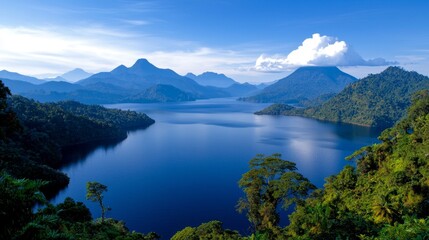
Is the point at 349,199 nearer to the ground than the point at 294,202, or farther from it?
nearer to the ground

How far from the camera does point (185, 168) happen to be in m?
79.2

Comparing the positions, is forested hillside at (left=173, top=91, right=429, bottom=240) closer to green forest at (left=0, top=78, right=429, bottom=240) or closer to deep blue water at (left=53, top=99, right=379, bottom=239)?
green forest at (left=0, top=78, right=429, bottom=240)

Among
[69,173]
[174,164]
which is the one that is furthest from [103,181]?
[174,164]

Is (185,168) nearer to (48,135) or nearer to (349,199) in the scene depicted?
(48,135)

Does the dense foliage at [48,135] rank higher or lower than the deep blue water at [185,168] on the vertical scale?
higher

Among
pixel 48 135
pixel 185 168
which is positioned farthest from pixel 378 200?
pixel 48 135

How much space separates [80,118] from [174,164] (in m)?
55.0

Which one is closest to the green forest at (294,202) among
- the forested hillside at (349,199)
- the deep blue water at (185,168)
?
the forested hillside at (349,199)

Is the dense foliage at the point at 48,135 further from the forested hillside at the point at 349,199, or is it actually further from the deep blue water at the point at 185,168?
the forested hillside at the point at 349,199

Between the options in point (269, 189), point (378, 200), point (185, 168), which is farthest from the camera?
point (185, 168)

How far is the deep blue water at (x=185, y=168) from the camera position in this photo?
52594 mm

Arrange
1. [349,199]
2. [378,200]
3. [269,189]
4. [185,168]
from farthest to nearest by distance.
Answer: [185,168] < [349,199] < [269,189] < [378,200]

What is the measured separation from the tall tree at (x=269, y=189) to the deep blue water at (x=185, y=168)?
17200 millimetres

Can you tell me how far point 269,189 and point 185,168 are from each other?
49.9 m
